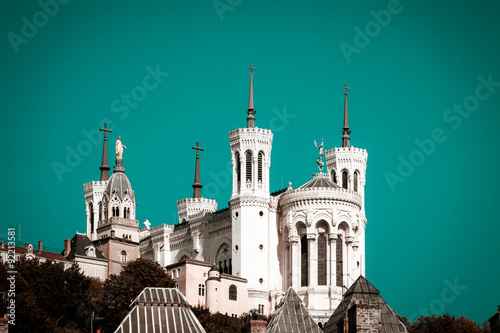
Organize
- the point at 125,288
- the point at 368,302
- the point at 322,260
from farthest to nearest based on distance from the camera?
the point at 322,260 < the point at 125,288 < the point at 368,302

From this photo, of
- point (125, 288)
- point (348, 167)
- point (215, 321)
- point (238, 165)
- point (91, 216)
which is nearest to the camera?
point (215, 321)

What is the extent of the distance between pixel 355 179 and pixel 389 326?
270ft

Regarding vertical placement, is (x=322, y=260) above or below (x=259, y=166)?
below

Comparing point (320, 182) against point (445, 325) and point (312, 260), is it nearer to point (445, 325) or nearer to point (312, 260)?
point (312, 260)

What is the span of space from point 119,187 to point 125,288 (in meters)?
49.8

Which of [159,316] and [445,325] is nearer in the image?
[159,316]

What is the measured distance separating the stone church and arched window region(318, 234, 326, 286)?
105 millimetres

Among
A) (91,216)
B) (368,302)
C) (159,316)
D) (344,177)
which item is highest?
(344,177)

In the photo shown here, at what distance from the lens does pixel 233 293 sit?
11225cm

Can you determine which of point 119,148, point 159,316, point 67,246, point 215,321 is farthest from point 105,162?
point 159,316

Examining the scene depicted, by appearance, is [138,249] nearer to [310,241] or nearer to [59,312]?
[310,241]

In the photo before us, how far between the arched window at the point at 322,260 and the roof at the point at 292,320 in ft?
204

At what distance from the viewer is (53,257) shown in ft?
388

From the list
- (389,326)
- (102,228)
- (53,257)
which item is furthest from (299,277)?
(389,326)
